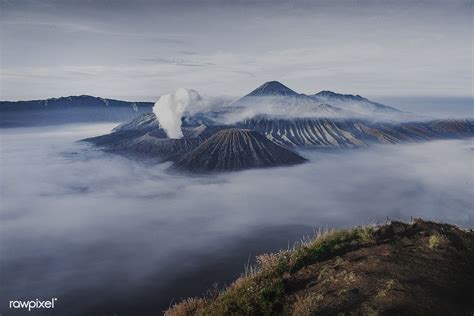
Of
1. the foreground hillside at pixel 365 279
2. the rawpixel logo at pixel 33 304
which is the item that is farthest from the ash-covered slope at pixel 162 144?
the foreground hillside at pixel 365 279

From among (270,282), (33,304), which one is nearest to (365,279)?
(270,282)

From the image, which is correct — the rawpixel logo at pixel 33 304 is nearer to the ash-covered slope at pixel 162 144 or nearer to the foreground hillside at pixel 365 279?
the foreground hillside at pixel 365 279

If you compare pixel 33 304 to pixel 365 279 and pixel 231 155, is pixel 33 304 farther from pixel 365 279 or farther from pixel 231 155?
pixel 231 155

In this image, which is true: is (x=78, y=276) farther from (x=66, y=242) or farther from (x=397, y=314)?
(x=397, y=314)

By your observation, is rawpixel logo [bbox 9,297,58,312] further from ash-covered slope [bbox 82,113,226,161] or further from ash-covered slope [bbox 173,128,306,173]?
ash-covered slope [bbox 82,113,226,161]

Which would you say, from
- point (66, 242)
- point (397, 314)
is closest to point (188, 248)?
point (66, 242)

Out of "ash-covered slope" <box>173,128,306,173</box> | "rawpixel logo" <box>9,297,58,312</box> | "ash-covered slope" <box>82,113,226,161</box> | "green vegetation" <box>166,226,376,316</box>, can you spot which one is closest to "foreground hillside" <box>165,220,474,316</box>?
"green vegetation" <box>166,226,376,316</box>
